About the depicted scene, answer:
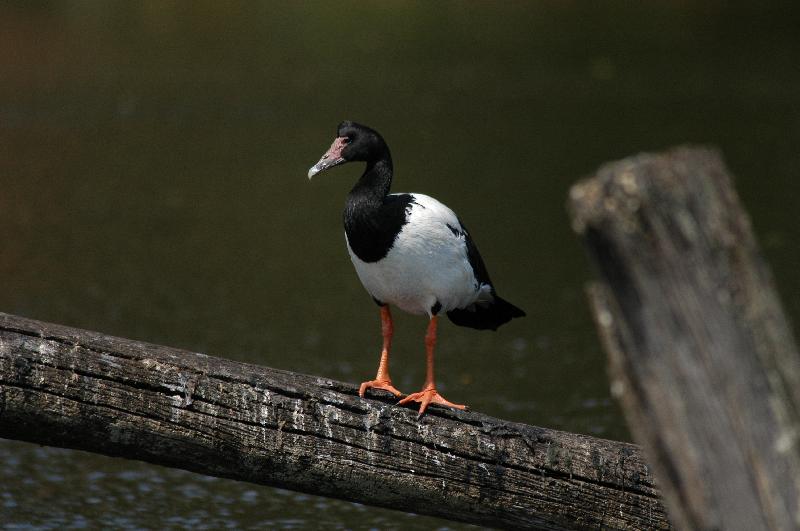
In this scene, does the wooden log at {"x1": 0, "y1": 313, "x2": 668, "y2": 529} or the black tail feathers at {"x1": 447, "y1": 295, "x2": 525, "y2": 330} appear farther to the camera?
the black tail feathers at {"x1": 447, "y1": 295, "x2": 525, "y2": 330}

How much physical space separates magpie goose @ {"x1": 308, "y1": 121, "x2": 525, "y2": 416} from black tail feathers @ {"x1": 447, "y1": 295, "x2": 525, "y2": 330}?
28 cm

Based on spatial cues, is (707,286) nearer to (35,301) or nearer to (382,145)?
(382,145)

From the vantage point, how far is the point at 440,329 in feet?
29.1

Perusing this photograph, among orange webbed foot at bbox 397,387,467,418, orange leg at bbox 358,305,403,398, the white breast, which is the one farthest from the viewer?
the white breast

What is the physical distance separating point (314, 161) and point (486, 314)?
28.8 ft

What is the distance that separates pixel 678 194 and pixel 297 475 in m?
2.23

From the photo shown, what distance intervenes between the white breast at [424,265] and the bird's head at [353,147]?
265mm

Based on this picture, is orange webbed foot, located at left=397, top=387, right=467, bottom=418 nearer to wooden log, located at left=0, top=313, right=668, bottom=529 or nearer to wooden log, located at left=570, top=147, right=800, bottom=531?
wooden log, located at left=0, top=313, right=668, bottom=529

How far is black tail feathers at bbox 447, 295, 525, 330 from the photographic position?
5918 mm

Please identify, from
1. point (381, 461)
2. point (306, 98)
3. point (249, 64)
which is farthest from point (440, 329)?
point (249, 64)

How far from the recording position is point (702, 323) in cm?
222

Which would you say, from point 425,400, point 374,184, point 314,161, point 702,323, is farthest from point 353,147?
point 314,161

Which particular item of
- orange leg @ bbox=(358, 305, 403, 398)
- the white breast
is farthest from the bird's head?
orange leg @ bbox=(358, 305, 403, 398)

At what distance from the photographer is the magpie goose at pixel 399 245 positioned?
17.2 feet
